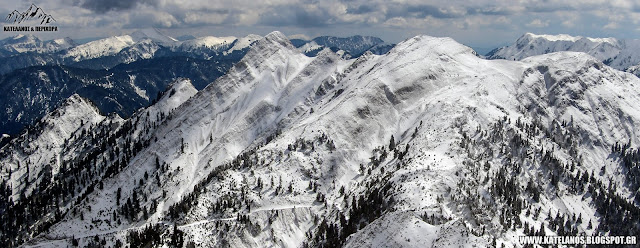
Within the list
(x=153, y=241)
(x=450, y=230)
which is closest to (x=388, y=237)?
(x=450, y=230)

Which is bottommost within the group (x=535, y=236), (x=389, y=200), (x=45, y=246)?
(x=45, y=246)

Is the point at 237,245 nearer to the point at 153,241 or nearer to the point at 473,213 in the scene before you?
the point at 153,241

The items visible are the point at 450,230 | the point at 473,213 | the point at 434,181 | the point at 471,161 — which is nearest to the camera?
the point at 450,230

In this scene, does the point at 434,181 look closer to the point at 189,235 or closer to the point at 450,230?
the point at 450,230

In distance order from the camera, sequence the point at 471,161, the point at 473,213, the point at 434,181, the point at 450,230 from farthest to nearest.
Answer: the point at 471,161 < the point at 434,181 < the point at 473,213 < the point at 450,230

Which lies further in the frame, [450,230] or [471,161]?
[471,161]

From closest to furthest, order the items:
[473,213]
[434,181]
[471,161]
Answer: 1. [473,213]
2. [434,181]
3. [471,161]

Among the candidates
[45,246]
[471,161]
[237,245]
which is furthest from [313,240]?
[45,246]

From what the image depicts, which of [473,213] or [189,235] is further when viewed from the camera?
[189,235]

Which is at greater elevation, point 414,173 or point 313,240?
point 414,173
